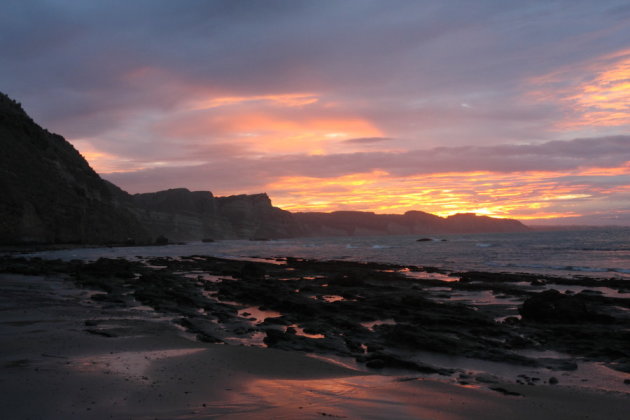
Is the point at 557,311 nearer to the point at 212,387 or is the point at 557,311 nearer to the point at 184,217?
the point at 212,387

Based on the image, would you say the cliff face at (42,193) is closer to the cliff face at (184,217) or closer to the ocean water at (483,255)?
the ocean water at (483,255)

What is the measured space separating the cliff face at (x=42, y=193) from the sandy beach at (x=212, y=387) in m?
59.9

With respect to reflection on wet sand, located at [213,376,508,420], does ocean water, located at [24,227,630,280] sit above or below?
below

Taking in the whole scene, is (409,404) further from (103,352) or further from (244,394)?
(103,352)

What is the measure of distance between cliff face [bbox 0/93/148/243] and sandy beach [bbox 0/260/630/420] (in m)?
59.9

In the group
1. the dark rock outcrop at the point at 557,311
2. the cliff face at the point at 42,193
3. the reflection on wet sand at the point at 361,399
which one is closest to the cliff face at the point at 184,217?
the cliff face at the point at 42,193

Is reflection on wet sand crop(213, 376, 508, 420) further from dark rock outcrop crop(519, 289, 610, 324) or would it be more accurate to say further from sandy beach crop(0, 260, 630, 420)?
dark rock outcrop crop(519, 289, 610, 324)

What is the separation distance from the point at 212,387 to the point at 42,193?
237 feet

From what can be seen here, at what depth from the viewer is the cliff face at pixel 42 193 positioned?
58.9 m

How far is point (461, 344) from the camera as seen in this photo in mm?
9977

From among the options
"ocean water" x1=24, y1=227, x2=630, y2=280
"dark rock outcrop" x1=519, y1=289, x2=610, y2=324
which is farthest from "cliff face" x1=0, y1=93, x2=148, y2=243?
"dark rock outcrop" x1=519, y1=289, x2=610, y2=324

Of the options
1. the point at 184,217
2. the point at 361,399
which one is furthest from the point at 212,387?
the point at 184,217

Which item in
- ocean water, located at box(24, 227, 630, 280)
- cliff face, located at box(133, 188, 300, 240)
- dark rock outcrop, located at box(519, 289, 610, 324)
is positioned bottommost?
ocean water, located at box(24, 227, 630, 280)

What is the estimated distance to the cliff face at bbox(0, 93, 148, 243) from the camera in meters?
58.9
